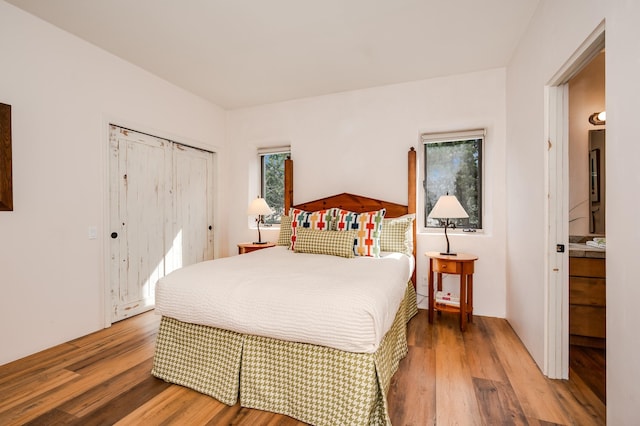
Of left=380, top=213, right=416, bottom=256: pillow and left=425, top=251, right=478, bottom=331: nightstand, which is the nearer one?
left=425, top=251, right=478, bottom=331: nightstand

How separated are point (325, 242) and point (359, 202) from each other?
3.17 feet

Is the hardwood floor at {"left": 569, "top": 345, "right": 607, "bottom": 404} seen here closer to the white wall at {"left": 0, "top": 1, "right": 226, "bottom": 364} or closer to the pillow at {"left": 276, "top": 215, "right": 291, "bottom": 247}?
the pillow at {"left": 276, "top": 215, "right": 291, "bottom": 247}

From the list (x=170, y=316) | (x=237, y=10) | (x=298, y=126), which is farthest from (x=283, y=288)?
(x=298, y=126)

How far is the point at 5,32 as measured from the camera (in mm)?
2229

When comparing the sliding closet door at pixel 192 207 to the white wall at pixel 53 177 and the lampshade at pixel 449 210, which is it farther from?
the lampshade at pixel 449 210

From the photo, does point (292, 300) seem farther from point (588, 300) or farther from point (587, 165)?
point (587, 165)

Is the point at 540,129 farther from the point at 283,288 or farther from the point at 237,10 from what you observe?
the point at 237,10

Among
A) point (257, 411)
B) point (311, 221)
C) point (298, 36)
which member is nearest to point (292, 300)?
point (257, 411)

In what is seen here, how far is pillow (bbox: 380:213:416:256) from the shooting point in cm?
303

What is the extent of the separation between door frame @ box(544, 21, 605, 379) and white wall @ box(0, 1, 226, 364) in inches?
144

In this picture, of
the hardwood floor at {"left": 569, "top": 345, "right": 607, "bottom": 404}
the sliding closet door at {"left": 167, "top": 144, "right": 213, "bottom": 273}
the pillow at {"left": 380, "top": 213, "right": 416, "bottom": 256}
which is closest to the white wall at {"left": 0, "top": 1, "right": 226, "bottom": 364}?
the sliding closet door at {"left": 167, "top": 144, "right": 213, "bottom": 273}

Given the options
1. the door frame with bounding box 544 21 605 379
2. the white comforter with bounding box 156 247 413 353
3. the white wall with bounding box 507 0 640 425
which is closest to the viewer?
the white wall with bounding box 507 0 640 425

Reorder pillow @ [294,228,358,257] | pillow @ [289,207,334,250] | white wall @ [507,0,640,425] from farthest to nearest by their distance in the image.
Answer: pillow @ [289,207,334,250], pillow @ [294,228,358,257], white wall @ [507,0,640,425]

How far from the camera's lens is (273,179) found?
175 inches
